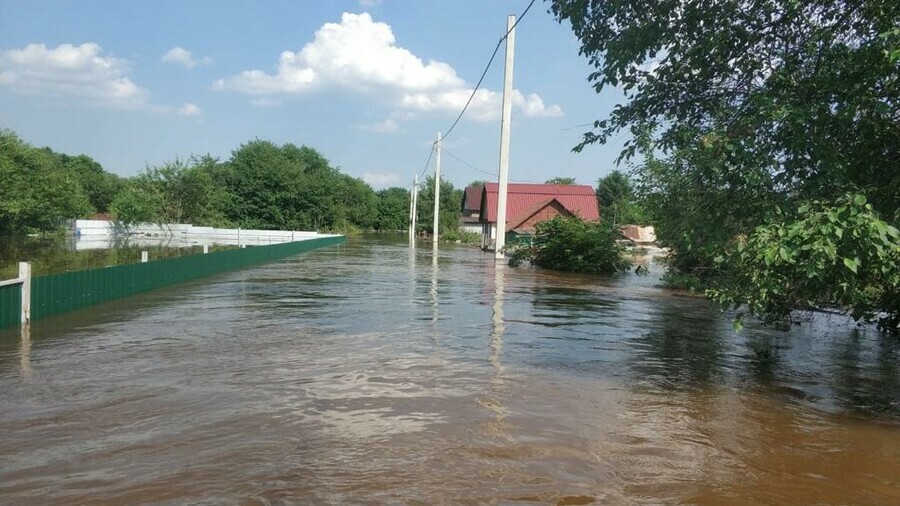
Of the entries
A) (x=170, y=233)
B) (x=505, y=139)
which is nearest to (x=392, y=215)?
(x=170, y=233)

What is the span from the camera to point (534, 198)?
2579 inches

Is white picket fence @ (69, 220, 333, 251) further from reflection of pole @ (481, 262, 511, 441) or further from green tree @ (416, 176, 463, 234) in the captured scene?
reflection of pole @ (481, 262, 511, 441)

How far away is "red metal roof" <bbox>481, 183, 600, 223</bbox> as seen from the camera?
60906mm

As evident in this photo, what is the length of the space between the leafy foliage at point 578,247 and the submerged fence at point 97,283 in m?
14.3

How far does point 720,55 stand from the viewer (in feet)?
24.7

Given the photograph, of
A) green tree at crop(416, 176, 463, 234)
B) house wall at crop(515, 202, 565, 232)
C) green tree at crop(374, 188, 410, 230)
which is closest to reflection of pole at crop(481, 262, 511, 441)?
house wall at crop(515, 202, 565, 232)

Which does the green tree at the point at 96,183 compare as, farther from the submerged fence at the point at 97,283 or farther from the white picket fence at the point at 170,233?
the submerged fence at the point at 97,283

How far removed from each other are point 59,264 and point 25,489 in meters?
24.5

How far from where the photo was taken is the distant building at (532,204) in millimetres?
56625

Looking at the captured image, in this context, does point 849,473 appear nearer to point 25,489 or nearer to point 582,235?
point 25,489

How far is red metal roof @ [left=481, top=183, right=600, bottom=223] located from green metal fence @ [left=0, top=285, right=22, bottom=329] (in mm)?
48463

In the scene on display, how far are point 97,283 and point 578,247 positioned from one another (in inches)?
800

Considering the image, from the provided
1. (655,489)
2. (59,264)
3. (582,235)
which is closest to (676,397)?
(655,489)

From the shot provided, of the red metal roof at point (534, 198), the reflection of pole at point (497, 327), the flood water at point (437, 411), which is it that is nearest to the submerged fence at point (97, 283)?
the flood water at point (437, 411)
